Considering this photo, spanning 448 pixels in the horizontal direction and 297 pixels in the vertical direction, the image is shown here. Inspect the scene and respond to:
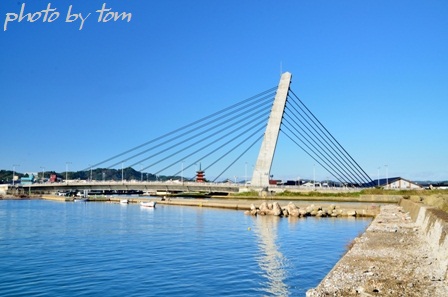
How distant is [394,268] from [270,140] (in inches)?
2392

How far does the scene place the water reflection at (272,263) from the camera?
1683cm

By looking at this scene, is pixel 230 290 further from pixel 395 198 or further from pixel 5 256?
pixel 395 198

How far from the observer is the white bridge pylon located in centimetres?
7481

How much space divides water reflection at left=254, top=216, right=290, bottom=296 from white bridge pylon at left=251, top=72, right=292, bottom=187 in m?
37.4

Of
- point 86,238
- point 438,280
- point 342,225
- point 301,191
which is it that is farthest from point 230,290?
point 301,191

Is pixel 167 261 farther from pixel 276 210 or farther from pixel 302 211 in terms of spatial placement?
pixel 302 211

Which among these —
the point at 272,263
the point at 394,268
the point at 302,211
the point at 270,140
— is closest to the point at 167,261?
the point at 272,263

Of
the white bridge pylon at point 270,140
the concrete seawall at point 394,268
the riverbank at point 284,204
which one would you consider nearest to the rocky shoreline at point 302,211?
the riverbank at point 284,204

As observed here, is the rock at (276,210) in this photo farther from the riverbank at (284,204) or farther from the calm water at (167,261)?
the calm water at (167,261)

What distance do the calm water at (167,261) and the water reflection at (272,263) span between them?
0.12ft

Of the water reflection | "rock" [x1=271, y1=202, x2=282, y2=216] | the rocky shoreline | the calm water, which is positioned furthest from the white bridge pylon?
the water reflection

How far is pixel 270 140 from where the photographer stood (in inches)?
2953

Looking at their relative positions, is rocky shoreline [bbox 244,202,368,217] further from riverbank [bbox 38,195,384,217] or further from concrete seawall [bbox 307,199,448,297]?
concrete seawall [bbox 307,199,448,297]

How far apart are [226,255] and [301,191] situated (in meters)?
64.3
